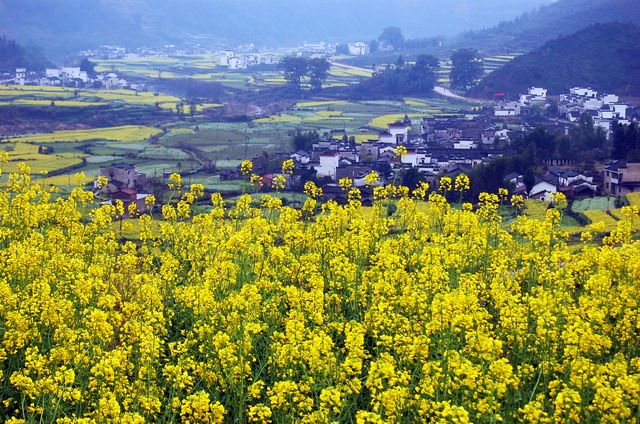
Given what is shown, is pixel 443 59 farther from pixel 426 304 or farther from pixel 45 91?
pixel 426 304

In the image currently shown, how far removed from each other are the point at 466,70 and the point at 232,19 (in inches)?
2543

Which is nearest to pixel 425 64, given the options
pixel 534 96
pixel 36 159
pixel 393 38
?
Answer: pixel 534 96

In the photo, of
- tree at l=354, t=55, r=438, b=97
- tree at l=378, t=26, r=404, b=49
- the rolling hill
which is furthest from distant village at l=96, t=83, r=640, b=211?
tree at l=378, t=26, r=404, b=49

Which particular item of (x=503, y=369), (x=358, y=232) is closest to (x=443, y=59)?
(x=358, y=232)

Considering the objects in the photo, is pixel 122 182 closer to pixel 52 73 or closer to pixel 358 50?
pixel 52 73

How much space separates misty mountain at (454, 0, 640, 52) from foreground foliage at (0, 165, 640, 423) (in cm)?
4256

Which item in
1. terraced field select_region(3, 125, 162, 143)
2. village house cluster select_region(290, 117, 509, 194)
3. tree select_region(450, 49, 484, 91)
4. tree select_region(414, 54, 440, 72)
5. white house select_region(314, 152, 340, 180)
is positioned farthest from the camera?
tree select_region(414, 54, 440, 72)

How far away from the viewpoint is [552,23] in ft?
196

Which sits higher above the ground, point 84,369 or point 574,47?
point 574,47

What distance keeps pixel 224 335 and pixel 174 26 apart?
9595 centimetres

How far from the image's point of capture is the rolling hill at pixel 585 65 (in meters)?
39.4

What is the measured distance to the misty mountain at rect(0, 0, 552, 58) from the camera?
79.9 meters

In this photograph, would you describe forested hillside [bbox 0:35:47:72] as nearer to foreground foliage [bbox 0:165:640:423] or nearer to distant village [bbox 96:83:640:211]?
distant village [bbox 96:83:640:211]

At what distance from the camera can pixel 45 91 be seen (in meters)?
45.0
